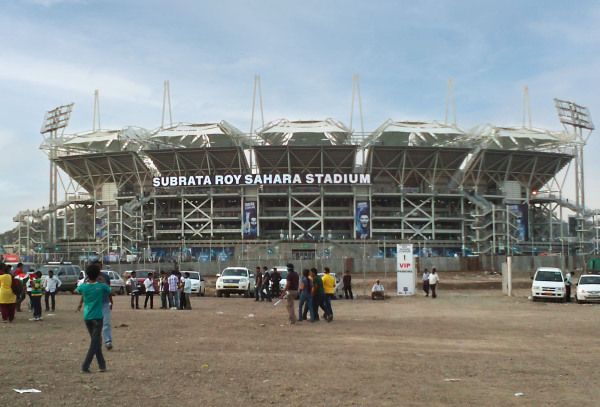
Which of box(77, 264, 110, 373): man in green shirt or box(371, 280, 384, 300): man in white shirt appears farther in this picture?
box(371, 280, 384, 300): man in white shirt

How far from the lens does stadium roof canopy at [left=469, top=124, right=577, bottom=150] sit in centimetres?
8900

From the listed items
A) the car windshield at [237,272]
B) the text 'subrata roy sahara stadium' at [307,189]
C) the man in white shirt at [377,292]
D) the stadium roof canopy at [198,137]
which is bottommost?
the man in white shirt at [377,292]

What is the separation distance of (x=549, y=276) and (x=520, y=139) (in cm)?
5986

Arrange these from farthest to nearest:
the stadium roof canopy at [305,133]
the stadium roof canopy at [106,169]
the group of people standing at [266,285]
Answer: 1. the stadium roof canopy at [106,169]
2. the stadium roof canopy at [305,133]
3. the group of people standing at [266,285]

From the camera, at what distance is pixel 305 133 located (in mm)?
86125

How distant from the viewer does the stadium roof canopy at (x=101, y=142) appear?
294 feet

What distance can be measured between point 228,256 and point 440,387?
253 feet

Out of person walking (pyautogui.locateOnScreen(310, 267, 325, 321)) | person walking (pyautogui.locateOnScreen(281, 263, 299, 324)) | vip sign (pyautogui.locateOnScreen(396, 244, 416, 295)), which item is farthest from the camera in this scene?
vip sign (pyautogui.locateOnScreen(396, 244, 416, 295))

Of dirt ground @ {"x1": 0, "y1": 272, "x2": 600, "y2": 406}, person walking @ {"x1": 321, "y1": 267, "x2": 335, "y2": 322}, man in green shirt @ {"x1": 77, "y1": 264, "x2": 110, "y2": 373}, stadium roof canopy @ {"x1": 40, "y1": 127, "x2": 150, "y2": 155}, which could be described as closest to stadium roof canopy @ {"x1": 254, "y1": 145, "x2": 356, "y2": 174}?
stadium roof canopy @ {"x1": 40, "y1": 127, "x2": 150, "y2": 155}

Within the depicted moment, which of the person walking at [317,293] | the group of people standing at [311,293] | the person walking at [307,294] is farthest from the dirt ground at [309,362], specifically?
the person walking at [307,294]

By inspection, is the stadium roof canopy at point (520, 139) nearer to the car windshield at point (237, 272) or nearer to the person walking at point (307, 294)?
the car windshield at point (237, 272)

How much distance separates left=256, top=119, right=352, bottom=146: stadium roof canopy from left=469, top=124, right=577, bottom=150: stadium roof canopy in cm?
1826

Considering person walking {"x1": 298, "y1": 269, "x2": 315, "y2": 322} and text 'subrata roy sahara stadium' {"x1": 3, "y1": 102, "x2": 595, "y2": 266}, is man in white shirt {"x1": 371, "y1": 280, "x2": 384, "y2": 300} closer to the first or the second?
person walking {"x1": 298, "y1": 269, "x2": 315, "y2": 322}

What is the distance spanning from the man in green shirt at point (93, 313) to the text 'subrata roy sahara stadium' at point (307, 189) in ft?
237
